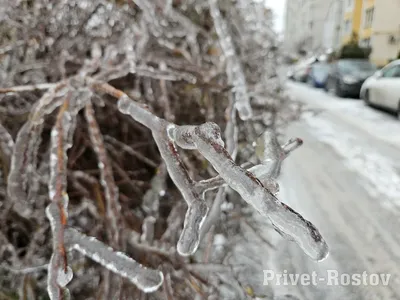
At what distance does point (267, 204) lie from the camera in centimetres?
57

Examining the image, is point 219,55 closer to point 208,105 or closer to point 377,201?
point 208,105

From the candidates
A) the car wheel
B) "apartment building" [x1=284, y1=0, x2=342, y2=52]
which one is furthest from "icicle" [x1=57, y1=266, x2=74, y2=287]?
the car wheel

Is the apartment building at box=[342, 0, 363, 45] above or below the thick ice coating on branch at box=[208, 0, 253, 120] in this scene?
above

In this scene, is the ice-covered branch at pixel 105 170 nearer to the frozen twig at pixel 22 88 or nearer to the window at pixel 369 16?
the frozen twig at pixel 22 88

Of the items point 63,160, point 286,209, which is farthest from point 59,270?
point 286,209

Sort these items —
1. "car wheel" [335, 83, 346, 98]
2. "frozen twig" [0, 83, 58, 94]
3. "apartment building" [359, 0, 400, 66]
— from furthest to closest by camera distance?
"car wheel" [335, 83, 346, 98] < "apartment building" [359, 0, 400, 66] < "frozen twig" [0, 83, 58, 94]

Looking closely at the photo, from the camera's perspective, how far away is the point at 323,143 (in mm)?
4465

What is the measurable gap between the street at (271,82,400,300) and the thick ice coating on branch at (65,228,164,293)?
474 mm

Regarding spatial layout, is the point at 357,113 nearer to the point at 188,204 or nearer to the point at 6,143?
the point at 6,143

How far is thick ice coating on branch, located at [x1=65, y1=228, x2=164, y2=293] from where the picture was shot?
88 cm

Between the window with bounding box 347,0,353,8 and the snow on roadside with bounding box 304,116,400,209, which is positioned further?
the window with bounding box 347,0,353,8

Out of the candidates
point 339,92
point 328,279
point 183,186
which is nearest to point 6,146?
point 183,186

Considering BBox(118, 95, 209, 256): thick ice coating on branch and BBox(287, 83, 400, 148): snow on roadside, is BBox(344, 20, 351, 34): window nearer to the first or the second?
BBox(287, 83, 400, 148): snow on roadside

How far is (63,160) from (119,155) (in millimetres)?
1084
